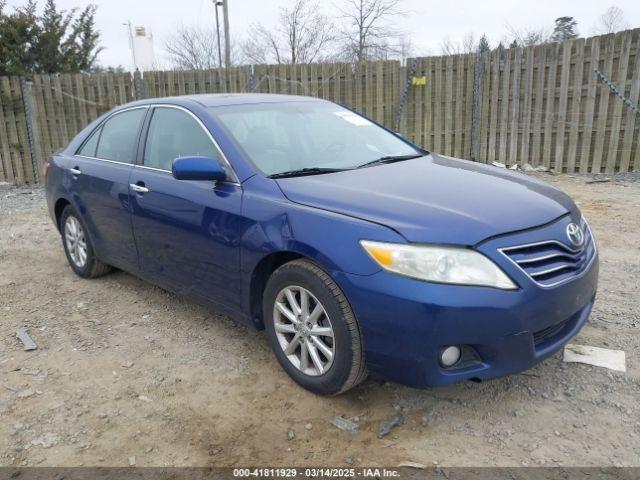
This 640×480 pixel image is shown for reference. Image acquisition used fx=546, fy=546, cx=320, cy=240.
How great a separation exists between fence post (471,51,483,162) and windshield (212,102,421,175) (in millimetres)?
6119

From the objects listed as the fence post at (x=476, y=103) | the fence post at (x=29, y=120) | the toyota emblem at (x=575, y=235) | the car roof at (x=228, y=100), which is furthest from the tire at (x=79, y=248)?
the fence post at (x=476, y=103)

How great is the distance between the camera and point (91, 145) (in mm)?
4871

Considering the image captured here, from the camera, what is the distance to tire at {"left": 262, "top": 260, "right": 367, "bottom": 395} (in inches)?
107

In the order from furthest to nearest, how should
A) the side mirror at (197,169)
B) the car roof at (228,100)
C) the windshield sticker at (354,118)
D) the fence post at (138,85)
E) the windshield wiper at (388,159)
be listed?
the fence post at (138,85) < the windshield sticker at (354,118) < the car roof at (228,100) < the windshield wiper at (388,159) < the side mirror at (197,169)

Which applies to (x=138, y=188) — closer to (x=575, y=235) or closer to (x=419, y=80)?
(x=575, y=235)

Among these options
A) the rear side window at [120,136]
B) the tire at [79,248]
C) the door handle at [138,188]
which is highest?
the rear side window at [120,136]

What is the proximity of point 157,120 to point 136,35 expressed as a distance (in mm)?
13597

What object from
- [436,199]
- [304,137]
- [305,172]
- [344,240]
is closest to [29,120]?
[304,137]

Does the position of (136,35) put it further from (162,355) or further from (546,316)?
(546,316)

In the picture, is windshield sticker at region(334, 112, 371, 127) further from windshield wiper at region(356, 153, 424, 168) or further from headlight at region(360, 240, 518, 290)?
headlight at region(360, 240, 518, 290)

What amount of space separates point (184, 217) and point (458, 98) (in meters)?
7.52

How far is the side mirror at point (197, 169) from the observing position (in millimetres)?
3254

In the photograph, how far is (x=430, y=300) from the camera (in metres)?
2.45

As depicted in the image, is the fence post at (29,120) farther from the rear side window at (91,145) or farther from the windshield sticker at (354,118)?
the windshield sticker at (354,118)
